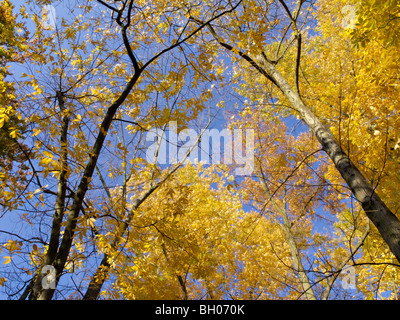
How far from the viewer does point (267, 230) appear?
10.6 meters
